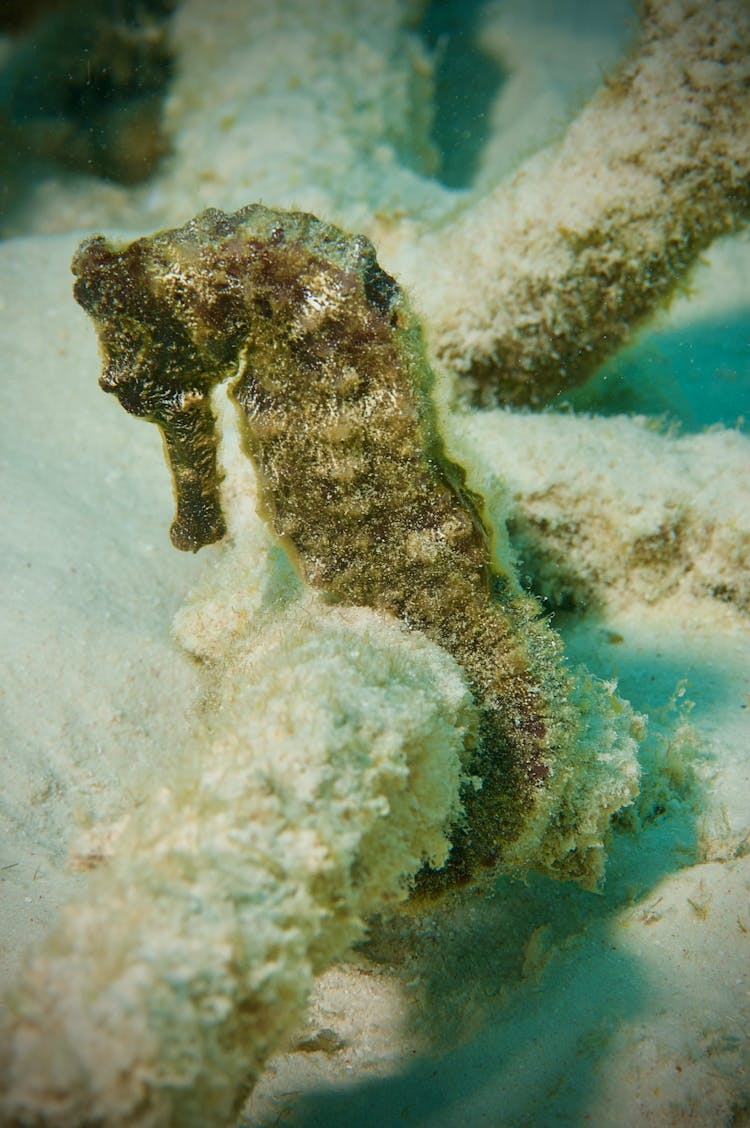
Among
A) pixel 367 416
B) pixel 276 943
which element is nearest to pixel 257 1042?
pixel 276 943

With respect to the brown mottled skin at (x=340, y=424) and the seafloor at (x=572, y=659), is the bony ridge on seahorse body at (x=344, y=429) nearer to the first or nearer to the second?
the brown mottled skin at (x=340, y=424)

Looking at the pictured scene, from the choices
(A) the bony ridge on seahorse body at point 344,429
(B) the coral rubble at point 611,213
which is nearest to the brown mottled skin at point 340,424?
(A) the bony ridge on seahorse body at point 344,429

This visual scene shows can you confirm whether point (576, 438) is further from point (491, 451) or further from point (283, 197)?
point (283, 197)

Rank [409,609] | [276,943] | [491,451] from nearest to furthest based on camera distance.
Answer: [276,943]
[409,609]
[491,451]

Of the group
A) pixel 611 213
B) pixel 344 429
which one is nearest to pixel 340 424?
pixel 344 429

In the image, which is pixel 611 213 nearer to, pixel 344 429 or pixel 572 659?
pixel 572 659

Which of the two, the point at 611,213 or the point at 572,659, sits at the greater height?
the point at 611,213

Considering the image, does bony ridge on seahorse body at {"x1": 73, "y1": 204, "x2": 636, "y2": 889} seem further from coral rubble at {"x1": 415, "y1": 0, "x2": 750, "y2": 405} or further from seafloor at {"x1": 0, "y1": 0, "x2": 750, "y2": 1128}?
coral rubble at {"x1": 415, "y1": 0, "x2": 750, "y2": 405}
